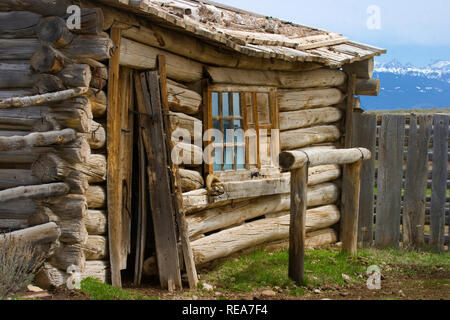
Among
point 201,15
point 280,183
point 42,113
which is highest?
point 201,15

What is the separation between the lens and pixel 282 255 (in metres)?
8.63

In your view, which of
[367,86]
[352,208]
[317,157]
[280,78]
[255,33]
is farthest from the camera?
[367,86]

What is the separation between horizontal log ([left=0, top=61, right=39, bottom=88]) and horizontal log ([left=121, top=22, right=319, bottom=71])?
109cm

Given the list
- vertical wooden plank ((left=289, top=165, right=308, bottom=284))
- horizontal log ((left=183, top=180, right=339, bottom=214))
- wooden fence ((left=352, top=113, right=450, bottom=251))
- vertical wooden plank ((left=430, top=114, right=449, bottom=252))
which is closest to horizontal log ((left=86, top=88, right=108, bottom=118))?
horizontal log ((left=183, top=180, right=339, bottom=214))

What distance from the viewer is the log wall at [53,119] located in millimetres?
5938

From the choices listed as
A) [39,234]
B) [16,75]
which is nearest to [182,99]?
[16,75]

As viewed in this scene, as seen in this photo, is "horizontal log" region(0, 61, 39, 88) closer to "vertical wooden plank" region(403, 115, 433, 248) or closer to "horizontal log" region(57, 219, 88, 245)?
"horizontal log" region(57, 219, 88, 245)

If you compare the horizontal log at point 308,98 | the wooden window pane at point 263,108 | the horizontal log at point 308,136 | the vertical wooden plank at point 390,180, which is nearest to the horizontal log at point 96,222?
the wooden window pane at point 263,108

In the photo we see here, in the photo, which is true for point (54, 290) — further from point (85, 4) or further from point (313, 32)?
point (313, 32)

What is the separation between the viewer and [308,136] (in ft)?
32.2

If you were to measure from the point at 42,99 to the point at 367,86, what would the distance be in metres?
6.46

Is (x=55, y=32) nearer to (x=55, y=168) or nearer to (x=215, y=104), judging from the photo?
(x=55, y=168)
